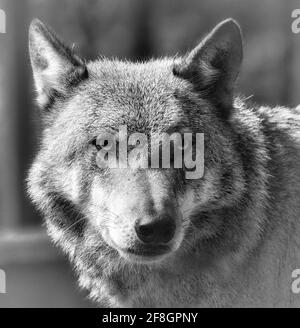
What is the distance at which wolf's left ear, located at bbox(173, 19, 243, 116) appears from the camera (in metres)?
4.81

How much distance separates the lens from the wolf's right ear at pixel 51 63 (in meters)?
5.03

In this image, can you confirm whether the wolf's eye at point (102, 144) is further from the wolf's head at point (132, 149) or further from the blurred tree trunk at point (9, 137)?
the blurred tree trunk at point (9, 137)

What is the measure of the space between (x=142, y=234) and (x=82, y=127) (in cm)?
99

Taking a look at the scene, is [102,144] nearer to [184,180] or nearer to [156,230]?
[184,180]

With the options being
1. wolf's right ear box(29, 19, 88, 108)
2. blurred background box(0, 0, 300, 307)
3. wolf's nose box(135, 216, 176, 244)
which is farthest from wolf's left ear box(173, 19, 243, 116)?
wolf's nose box(135, 216, 176, 244)

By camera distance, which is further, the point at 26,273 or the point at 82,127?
the point at 26,273

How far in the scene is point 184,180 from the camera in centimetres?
457

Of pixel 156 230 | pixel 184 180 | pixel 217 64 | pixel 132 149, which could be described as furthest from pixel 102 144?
pixel 217 64

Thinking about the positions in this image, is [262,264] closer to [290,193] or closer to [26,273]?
[290,193]

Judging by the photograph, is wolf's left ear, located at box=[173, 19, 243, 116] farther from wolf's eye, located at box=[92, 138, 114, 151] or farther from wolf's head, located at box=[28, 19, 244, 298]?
wolf's eye, located at box=[92, 138, 114, 151]

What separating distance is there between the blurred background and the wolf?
0.64m

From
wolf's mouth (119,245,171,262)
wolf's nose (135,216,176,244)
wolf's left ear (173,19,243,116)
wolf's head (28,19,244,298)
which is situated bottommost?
wolf's mouth (119,245,171,262)

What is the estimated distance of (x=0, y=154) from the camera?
9.42 meters

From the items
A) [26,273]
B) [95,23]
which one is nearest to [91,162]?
[26,273]
